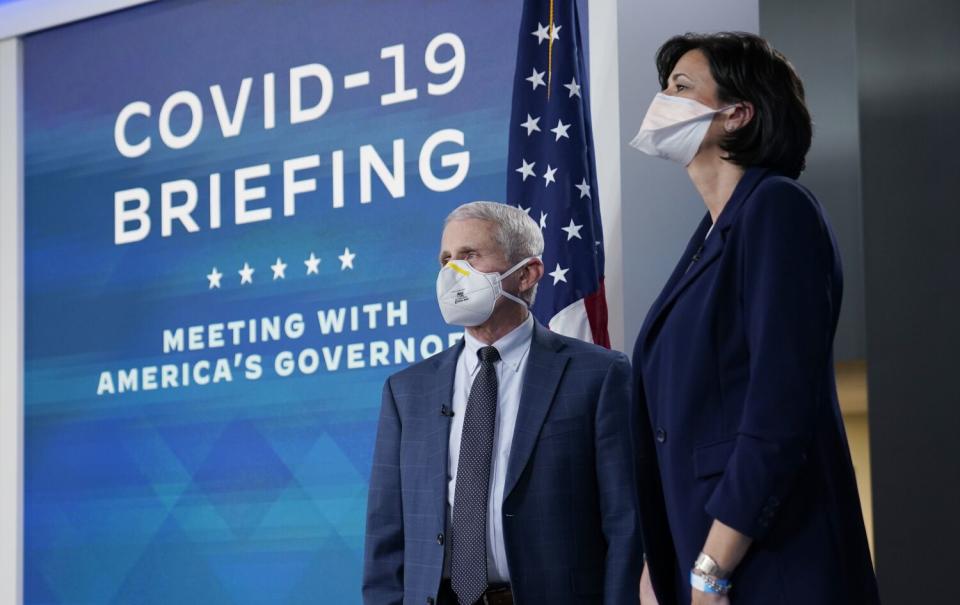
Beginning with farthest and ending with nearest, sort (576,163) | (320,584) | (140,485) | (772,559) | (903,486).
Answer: (140,485) → (320,584) → (576,163) → (903,486) → (772,559)

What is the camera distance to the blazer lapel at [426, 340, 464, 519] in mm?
2799

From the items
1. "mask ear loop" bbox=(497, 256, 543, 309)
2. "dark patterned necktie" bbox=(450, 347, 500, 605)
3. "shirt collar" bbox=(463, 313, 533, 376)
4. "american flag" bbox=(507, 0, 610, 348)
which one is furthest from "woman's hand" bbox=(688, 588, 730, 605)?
"american flag" bbox=(507, 0, 610, 348)

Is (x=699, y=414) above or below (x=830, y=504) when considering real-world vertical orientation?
above

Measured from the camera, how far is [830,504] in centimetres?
189

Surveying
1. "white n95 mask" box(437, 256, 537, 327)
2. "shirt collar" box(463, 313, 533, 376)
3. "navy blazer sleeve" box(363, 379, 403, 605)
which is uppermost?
"white n95 mask" box(437, 256, 537, 327)

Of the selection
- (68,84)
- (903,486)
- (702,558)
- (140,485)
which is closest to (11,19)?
(68,84)

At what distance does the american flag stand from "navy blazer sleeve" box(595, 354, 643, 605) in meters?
0.84

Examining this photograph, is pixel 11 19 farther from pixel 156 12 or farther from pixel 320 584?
pixel 320 584

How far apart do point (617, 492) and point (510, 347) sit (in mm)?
429

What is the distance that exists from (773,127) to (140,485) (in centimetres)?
376

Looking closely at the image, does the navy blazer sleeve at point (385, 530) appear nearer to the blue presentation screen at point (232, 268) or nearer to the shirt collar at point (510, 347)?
the shirt collar at point (510, 347)

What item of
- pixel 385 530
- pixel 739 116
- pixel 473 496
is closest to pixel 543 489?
pixel 473 496

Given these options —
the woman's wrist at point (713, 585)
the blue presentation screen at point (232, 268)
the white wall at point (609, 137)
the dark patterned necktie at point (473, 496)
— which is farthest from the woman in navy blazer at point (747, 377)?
the blue presentation screen at point (232, 268)

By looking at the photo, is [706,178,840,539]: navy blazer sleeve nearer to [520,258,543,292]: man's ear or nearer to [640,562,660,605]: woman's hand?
[640,562,660,605]: woman's hand
